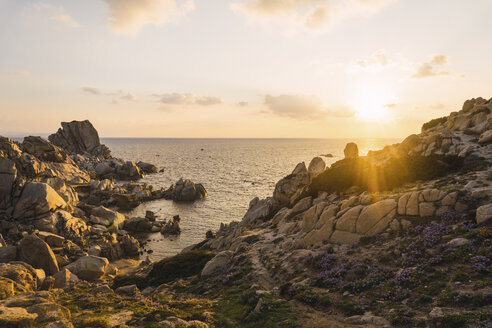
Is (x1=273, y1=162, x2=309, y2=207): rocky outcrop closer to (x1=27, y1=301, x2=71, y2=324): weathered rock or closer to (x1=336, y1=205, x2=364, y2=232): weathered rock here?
(x1=336, y1=205, x2=364, y2=232): weathered rock

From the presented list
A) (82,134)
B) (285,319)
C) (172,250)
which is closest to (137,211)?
(172,250)

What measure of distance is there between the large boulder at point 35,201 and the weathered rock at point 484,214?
211ft

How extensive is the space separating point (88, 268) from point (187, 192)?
176ft

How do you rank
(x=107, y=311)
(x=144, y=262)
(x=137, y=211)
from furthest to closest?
(x=137, y=211), (x=144, y=262), (x=107, y=311)

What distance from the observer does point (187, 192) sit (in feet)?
302

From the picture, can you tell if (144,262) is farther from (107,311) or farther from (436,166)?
(436,166)

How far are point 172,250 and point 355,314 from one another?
46.7 metres

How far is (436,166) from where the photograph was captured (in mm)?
30703

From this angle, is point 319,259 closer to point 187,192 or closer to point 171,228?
point 171,228

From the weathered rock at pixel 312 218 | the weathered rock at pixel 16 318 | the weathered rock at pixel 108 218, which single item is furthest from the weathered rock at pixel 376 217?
the weathered rock at pixel 108 218

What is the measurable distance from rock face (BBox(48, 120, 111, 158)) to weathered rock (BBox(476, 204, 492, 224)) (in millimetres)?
178962

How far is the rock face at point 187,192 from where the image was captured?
302 feet

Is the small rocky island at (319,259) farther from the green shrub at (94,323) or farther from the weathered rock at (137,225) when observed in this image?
the weathered rock at (137,225)

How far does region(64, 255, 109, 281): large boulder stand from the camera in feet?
126
